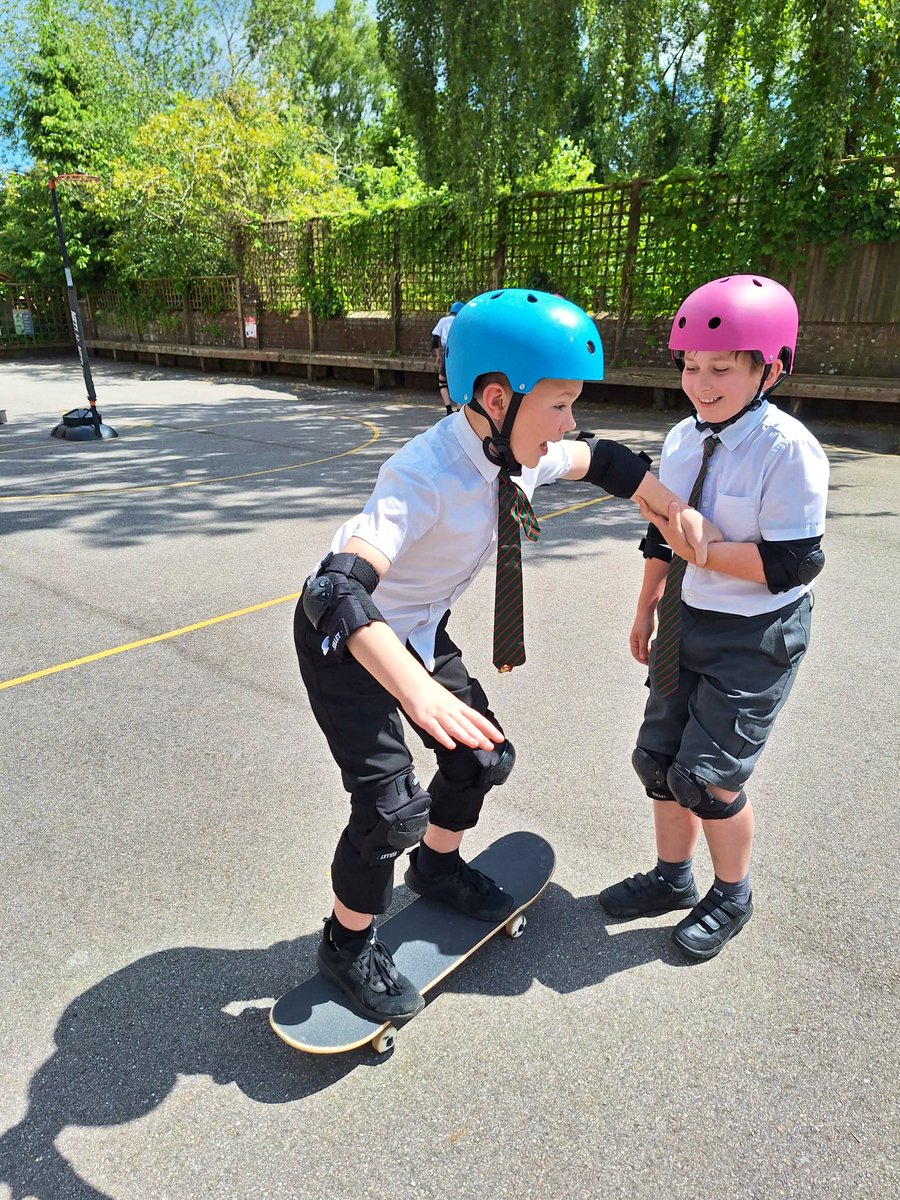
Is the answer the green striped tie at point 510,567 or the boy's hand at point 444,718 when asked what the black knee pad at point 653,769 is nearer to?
the green striped tie at point 510,567

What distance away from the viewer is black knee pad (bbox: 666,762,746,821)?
87.5 inches

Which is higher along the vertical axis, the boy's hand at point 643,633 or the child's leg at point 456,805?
the boy's hand at point 643,633

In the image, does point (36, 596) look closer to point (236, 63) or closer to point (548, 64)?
point (548, 64)

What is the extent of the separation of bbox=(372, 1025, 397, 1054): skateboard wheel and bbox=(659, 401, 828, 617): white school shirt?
1412mm

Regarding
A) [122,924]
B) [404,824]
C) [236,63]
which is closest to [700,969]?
[404,824]

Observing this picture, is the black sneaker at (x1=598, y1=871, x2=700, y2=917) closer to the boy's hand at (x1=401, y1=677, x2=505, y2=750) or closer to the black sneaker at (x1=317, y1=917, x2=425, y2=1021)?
the black sneaker at (x1=317, y1=917, x2=425, y2=1021)

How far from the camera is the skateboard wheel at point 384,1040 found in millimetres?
2129

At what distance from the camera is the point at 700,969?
2.45 meters

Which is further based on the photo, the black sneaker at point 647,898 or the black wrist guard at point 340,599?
the black sneaker at point 647,898

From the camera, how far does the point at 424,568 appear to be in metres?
2.06

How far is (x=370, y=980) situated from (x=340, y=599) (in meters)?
1.11

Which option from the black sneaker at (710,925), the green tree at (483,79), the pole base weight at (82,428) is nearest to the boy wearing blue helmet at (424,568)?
the black sneaker at (710,925)

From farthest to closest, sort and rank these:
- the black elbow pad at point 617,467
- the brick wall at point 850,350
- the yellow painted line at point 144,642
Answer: the brick wall at point 850,350, the yellow painted line at point 144,642, the black elbow pad at point 617,467

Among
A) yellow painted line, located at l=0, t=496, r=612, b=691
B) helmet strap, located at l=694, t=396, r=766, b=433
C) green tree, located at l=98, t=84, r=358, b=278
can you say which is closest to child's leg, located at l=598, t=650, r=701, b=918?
helmet strap, located at l=694, t=396, r=766, b=433
